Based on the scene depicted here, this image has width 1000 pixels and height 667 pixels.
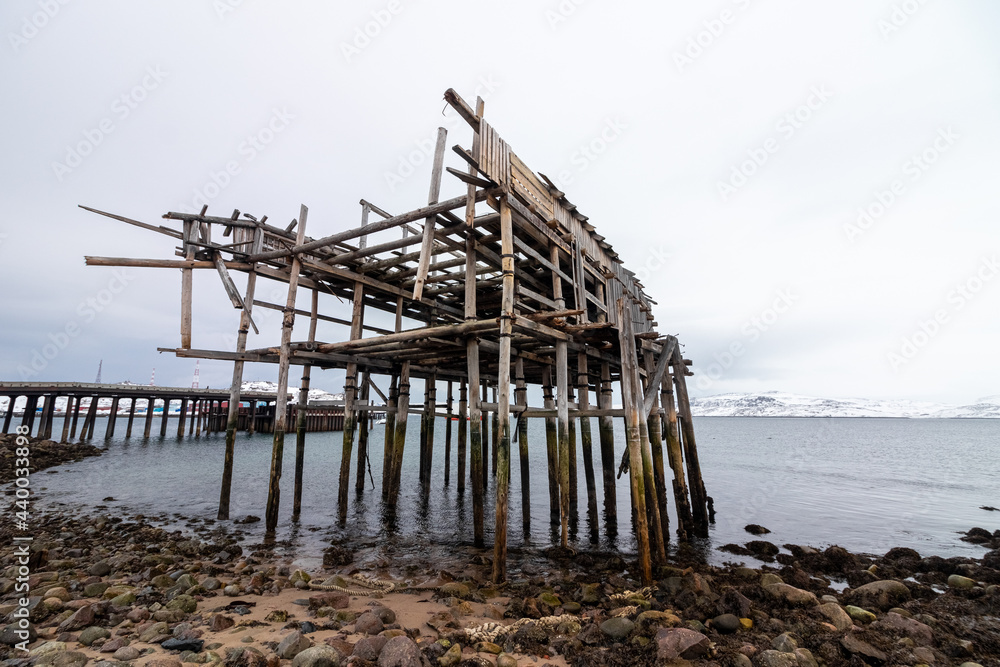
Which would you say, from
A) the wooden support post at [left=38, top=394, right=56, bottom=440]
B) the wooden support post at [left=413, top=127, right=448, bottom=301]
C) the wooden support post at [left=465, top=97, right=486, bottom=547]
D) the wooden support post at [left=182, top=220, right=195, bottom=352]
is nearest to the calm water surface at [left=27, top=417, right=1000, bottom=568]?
the wooden support post at [left=465, top=97, right=486, bottom=547]

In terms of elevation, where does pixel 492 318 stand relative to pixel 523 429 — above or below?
above

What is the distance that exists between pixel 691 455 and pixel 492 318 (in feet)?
24.2

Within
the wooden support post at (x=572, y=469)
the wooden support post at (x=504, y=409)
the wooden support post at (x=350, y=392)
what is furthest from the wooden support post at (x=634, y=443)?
the wooden support post at (x=350, y=392)

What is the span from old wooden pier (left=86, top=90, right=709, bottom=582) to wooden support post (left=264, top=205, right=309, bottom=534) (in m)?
0.04

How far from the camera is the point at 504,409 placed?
8.26m

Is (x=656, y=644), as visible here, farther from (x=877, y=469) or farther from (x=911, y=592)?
(x=877, y=469)

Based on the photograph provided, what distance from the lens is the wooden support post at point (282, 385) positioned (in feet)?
37.3

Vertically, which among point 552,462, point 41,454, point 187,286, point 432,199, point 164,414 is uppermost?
point 432,199

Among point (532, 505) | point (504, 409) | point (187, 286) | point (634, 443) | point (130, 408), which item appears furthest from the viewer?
point (130, 408)

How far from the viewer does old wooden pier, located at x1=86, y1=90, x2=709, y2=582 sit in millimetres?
8758

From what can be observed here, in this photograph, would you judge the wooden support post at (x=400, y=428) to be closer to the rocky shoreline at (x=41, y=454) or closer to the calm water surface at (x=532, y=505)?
the calm water surface at (x=532, y=505)

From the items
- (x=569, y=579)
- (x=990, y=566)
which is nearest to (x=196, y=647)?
(x=569, y=579)

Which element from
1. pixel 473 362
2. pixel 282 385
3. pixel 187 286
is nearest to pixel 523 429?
pixel 473 362

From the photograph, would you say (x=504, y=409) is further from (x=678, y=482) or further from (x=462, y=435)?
(x=462, y=435)
